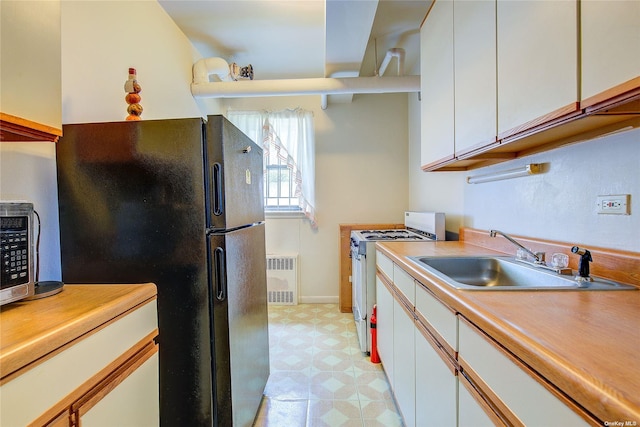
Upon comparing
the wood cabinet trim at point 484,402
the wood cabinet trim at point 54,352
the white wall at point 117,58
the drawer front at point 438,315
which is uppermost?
the white wall at point 117,58

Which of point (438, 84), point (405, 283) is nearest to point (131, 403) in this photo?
point (405, 283)

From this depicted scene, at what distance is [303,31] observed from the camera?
2.45 metres

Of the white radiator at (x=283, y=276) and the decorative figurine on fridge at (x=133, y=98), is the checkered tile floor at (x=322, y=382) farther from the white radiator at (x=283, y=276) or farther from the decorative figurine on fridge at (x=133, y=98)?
the decorative figurine on fridge at (x=133, y=98)

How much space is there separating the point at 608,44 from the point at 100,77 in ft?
7.36

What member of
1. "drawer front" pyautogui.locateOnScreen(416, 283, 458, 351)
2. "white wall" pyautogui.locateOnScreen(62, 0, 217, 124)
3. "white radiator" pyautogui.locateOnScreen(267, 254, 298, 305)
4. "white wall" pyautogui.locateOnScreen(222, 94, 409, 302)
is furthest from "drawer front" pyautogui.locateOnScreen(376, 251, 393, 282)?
"white wall" pyautogui.locateOnScreen(62, 0, 217, 124)

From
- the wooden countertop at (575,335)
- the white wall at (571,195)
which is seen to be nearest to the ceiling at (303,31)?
the white wall at (571,195)

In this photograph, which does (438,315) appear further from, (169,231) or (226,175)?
(169,231)

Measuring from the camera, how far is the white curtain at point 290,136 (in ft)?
11.1

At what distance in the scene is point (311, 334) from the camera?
8.99 feet

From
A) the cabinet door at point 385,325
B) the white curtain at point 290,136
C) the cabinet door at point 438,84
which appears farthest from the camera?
the white curtain at point 290,136

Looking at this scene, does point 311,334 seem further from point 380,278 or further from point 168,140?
point 168,140

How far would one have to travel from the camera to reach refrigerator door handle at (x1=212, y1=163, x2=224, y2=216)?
1.21 metres

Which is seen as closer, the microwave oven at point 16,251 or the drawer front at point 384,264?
the microwave oven at point 16,251

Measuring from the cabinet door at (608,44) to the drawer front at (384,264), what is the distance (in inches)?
47.8
